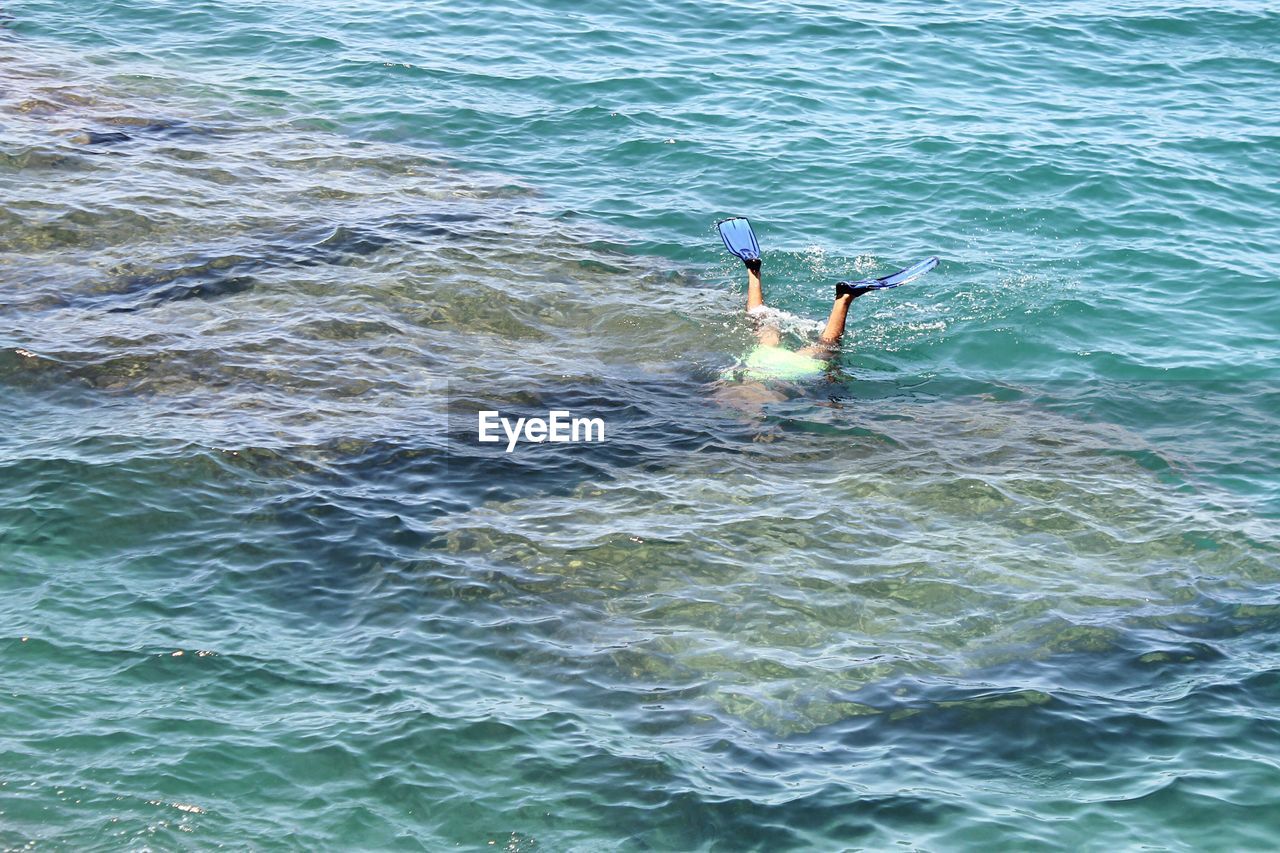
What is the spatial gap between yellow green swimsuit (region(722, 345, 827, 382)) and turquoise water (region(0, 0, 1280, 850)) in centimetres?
30

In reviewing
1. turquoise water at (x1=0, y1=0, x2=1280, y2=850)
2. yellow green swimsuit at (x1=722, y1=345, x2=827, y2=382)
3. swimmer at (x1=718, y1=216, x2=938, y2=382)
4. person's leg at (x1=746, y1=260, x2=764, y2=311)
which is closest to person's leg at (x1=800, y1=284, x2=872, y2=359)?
swimmer at (x1=718, y1=216, x2=938, y2=382)

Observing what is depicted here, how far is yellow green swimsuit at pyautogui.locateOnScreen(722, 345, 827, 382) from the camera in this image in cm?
1567

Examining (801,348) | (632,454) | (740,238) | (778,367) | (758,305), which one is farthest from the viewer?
(740,238)

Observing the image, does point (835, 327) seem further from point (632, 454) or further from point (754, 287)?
point (632, 454)

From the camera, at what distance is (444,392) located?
1478 centimetres

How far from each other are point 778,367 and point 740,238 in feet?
8.24

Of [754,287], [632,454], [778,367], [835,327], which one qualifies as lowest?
[632,454]

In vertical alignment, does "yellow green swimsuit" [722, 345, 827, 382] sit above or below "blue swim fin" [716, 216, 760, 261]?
below

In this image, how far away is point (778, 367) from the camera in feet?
51.7

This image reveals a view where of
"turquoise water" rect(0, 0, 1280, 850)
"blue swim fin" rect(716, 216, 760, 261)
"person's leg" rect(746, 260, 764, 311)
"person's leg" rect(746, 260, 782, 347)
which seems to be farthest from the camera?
"blue swim fin" rect(716, 216, 760, 261)

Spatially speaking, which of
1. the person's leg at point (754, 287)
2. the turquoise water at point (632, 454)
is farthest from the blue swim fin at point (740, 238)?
the turquoise water at point (632, 454)

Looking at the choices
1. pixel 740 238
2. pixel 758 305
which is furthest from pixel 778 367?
pixel 740 238

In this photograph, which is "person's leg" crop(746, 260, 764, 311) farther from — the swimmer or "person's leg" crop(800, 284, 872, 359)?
"person's leg" crop(800, 284, 872, 359)

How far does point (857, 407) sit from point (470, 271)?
19.1 ft
